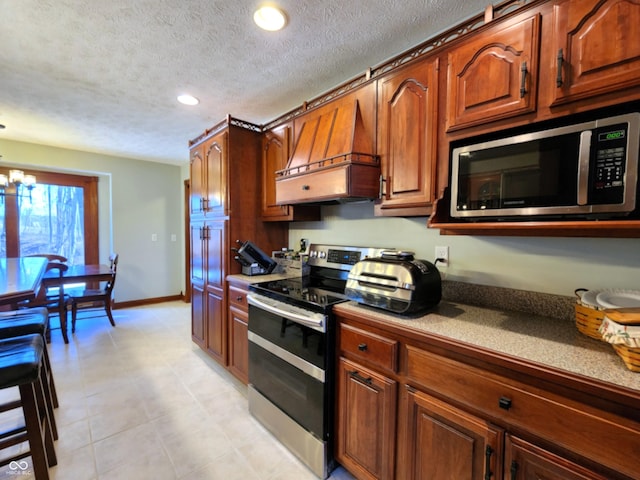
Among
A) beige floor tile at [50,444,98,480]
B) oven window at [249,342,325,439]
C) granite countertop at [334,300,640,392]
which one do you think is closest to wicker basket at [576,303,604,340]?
granite countertop at [334,300,640,392]

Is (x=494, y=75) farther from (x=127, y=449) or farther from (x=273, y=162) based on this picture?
(x=127, y=449)

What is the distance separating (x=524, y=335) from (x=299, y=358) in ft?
3.64

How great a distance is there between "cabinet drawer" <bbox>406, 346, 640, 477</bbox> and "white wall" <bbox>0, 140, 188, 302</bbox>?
4.89m

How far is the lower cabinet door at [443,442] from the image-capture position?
1035mm

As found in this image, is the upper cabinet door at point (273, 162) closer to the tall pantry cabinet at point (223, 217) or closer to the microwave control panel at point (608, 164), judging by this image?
the tall pantry cabinet at point (223, 217)

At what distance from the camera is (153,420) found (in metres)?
2.06

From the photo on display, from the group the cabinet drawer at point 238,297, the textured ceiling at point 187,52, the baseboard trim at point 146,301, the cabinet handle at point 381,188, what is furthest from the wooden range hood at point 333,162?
the baseboard trim at point 146,301

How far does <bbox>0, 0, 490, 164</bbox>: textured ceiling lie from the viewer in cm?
147

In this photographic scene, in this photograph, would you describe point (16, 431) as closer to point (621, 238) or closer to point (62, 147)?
point (621, 238)

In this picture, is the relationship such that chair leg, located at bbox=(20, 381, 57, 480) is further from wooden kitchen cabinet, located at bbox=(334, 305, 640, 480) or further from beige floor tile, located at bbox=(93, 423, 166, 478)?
wooden kitchen cabinet, located at bbox=(334, 305, 640, 480)

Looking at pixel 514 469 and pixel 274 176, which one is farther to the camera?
pixel 274 176

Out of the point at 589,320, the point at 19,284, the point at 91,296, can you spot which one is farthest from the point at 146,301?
the point at 589,320

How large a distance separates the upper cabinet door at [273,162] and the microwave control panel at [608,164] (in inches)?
72.5

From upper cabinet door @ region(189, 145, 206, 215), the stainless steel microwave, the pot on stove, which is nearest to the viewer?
the stainless steel microwave
